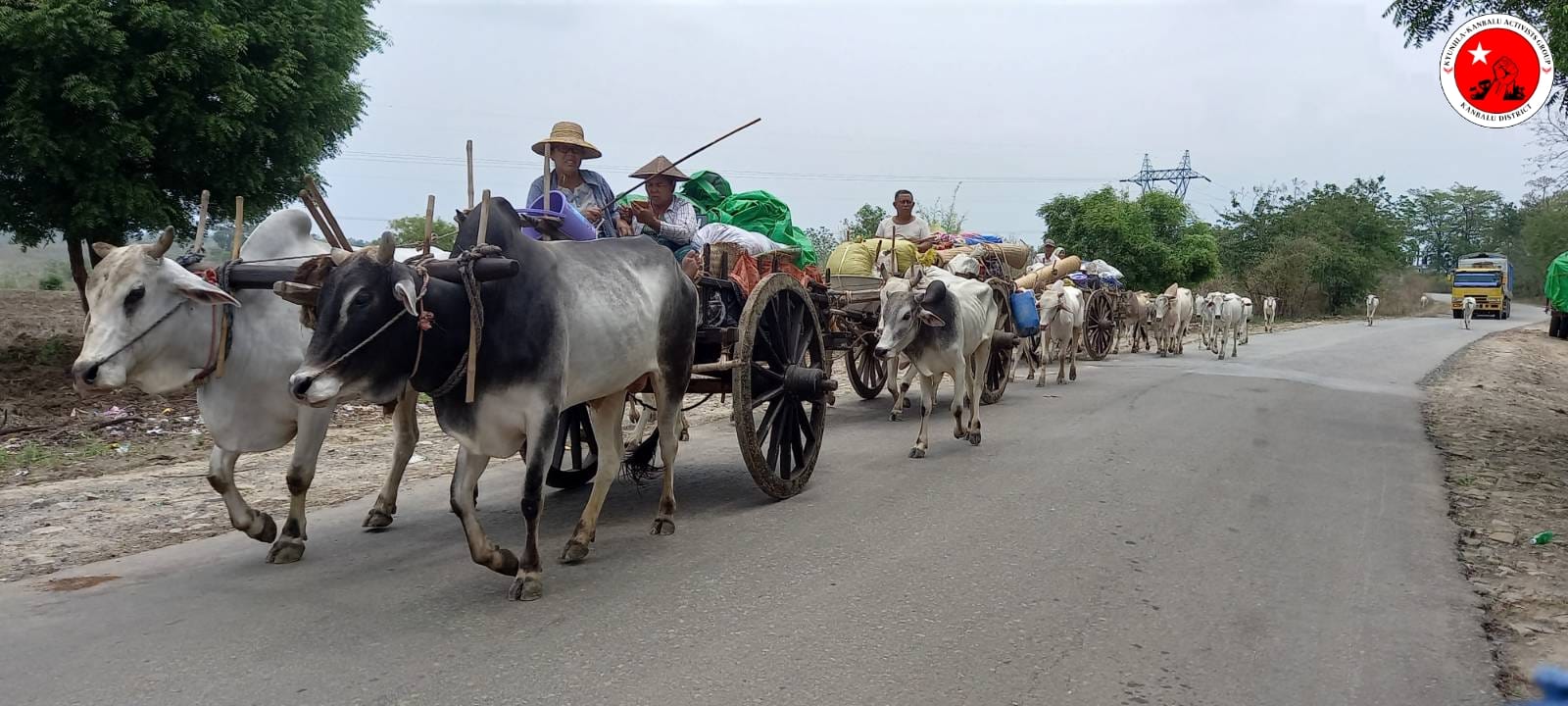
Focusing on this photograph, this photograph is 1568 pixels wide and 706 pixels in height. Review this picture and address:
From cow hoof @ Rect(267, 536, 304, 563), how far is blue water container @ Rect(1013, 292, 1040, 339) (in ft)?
25.2

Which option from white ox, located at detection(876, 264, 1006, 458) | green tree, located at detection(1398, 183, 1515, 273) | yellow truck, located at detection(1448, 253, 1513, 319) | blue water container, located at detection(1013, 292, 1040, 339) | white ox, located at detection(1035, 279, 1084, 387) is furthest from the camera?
green tree, located at detection(1398, 183, 1515, 273)

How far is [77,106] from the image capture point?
1072cm

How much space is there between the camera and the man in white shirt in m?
11.4

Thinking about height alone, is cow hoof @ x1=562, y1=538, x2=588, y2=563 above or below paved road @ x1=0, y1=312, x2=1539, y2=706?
above

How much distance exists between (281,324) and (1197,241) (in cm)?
3428

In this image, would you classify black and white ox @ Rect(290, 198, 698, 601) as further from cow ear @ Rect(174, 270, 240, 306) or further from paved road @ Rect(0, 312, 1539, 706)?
cow ear @ Rect(174, 270, 240, 306)

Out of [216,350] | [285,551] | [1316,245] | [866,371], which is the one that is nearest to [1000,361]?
[866,371]

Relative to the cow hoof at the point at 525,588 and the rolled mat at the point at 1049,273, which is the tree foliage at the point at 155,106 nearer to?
the cow hoof at the point at 525,588

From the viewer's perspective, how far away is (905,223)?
11609 mm

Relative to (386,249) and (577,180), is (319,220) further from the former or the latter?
(577,180)

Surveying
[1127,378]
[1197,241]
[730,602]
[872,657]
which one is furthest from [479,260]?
[1197,241]

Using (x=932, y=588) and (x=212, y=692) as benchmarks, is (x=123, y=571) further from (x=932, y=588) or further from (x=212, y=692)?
(x=932, y=588)

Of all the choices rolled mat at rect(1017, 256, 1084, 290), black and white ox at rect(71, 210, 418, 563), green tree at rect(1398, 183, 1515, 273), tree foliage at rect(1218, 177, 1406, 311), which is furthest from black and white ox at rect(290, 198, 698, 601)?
green tree at rect(1398, 183, 1515, 273)

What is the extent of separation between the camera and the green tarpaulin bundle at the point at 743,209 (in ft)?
25.1
